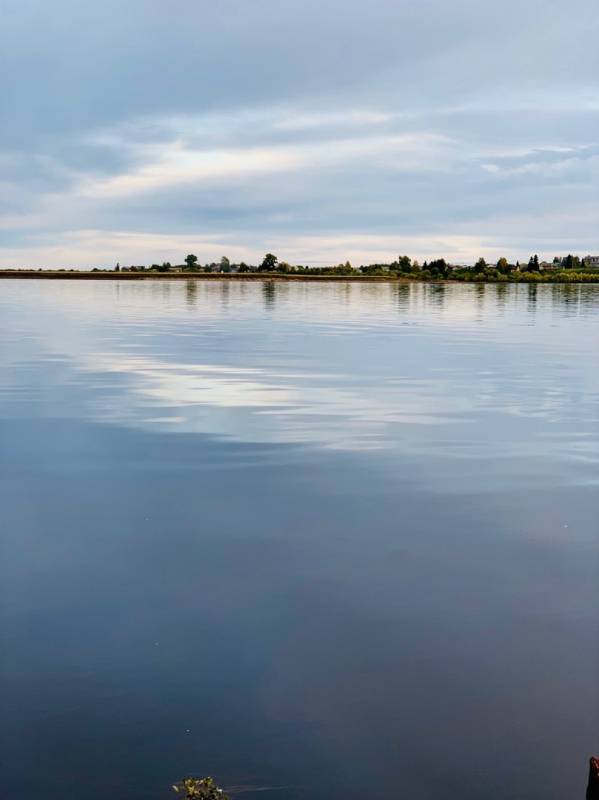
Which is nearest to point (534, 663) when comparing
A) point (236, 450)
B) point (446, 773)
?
point (446, 773)

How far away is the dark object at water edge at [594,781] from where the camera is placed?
8.30m

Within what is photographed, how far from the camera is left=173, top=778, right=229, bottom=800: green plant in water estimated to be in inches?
332

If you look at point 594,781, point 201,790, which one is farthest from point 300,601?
point 594,781

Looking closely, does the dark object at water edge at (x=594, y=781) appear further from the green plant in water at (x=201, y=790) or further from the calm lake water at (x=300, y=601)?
the green plant in water at (x=201, y=790)

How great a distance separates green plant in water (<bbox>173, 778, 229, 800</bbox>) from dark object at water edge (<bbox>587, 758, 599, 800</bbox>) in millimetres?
3812

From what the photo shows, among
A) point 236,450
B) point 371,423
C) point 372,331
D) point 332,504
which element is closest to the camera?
point 332,504

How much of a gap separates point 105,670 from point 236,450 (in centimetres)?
1347

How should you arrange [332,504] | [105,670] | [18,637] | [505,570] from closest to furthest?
[105,670] → [18,637] → [505,570] → [332,504]

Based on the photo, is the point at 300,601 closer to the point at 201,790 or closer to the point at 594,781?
the point at 201,790

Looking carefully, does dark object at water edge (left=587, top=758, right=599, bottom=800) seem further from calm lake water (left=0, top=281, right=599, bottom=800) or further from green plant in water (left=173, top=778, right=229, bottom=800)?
green plant in water (left=173, top=778, right=229, bottom=800)

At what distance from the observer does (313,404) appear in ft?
109

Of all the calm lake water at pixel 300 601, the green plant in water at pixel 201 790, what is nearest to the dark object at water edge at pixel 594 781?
the calm lake water at pixel 300 601

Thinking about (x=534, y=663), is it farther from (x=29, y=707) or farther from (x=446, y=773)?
(x=29, y=707)

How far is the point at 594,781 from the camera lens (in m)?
8.42
